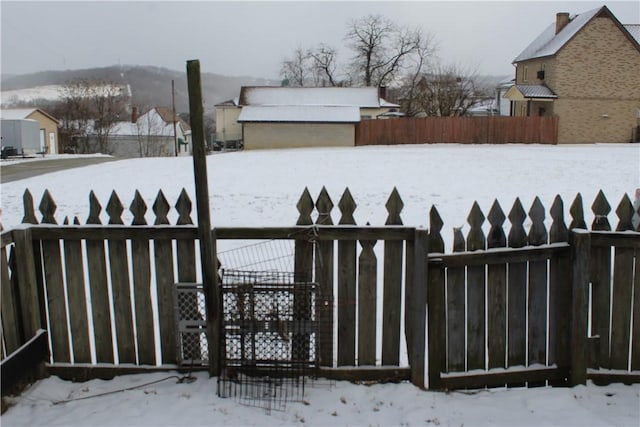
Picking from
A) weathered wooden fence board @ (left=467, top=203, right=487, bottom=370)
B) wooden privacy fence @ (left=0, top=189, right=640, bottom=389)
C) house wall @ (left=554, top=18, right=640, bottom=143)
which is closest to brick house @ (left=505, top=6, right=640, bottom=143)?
house wall @ (left=554, top=18, right=640, bottom=143)

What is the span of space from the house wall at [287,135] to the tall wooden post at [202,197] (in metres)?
42.3

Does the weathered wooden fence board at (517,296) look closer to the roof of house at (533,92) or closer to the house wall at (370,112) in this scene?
the roof of house at (533,92)

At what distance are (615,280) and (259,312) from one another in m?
2.65

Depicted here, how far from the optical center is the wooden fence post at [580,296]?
400cm

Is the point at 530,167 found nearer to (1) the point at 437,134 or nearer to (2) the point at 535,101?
(1) the point at 437,134

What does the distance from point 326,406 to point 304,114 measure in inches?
1760

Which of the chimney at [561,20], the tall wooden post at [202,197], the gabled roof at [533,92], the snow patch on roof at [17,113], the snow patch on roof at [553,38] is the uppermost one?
the chimney at [561,20]

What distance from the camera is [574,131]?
45781 millimetres

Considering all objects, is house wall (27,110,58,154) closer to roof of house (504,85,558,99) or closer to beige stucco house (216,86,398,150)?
beige stucco house (216,86,398,150)

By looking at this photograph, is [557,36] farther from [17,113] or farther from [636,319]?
[17,113]

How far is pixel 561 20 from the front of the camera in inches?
1914

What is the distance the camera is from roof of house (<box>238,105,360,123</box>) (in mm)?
46062

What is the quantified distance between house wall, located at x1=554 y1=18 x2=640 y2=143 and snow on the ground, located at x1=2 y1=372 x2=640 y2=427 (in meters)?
45.2

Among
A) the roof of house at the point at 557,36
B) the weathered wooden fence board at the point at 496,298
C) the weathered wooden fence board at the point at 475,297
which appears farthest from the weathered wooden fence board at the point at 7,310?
the roof of house at the point at 557,36
